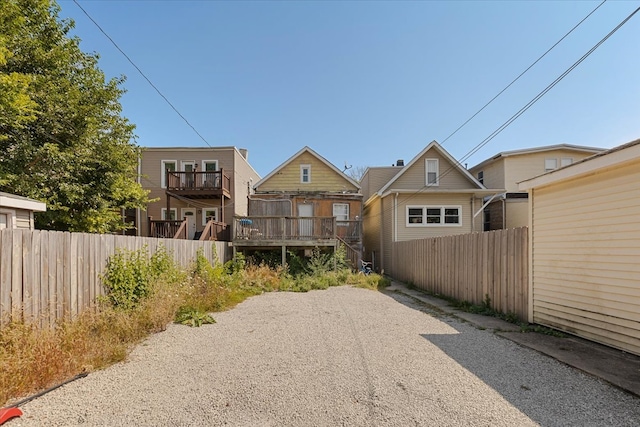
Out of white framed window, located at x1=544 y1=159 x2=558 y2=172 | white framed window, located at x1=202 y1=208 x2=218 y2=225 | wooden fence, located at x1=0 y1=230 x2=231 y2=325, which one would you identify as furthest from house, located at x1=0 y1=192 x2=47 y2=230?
white framed window, located at x1=544 y1=159 x2=558 y2=172

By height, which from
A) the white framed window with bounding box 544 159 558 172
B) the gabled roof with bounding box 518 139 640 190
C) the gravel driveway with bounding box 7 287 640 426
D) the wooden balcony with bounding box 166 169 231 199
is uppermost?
the white framed window with bounding box 544 159 558 172

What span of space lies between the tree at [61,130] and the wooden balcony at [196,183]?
355cm

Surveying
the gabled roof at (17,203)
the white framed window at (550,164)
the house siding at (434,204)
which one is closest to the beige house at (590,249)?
the house siding at (434,204)

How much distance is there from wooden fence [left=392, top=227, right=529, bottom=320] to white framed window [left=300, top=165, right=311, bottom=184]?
9.33 m

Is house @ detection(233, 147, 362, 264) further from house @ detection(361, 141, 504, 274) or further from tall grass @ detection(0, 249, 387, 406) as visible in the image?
tall grass @ detection(0, 249, 387, 406)

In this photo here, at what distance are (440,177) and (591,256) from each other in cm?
1378

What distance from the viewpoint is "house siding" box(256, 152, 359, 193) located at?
62.5 feet

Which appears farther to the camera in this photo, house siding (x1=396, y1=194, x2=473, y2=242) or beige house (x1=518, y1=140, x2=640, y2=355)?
house siding (x1=396, y1=194, x2=473, y2=242)

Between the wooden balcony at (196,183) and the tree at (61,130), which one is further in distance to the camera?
the wooden balcony at (196,183)

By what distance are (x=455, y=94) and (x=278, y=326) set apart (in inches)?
426

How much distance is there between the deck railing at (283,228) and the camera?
45.8ft

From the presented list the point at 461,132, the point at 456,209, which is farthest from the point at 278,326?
the point at 456,209

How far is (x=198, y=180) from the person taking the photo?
57.7 ft

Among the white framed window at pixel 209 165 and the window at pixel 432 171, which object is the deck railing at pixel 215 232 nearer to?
the white framed window at pixel 209 165
